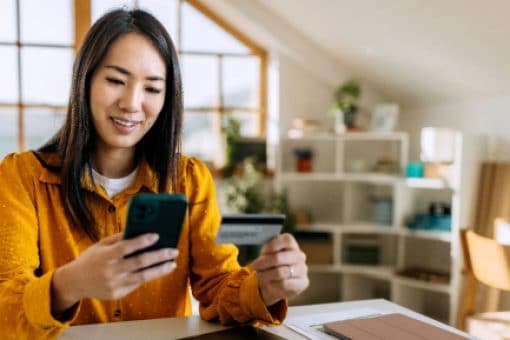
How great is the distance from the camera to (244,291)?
1272mm

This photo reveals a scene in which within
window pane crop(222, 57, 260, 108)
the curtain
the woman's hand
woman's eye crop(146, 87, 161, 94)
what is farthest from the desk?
window pane crop(222, 57, 260, 108)

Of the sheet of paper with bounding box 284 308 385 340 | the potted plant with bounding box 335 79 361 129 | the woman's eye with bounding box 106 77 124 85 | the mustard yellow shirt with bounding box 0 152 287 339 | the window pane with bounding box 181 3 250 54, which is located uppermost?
the window pane with bounding box 181 3 250 54

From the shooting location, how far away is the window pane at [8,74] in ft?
15.2

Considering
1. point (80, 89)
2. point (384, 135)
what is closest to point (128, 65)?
point (80, 89)

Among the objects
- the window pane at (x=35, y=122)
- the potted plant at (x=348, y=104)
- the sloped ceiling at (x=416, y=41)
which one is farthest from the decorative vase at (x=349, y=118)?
the window pane at (x=35, y=122)

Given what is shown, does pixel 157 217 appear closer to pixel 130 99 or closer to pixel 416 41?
pixel 130 99

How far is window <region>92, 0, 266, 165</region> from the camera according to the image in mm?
4952

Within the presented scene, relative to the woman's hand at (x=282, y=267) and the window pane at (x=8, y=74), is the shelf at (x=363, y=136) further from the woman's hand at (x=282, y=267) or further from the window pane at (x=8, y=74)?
the woman's hand at (x=282, y=267)

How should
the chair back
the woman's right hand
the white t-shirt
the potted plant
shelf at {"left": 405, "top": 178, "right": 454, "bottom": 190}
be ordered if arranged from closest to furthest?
the woman's right hand → the white t-shirt → the chair back → shelf at {"left": 405, "top": 178, "right": 454, "bottom": 190} → the potted plant

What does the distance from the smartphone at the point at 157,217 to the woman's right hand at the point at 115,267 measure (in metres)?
0.01

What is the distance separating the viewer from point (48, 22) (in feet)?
15.6

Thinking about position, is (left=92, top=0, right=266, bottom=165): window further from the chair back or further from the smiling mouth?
the smiling mouth

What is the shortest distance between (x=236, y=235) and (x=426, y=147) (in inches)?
122

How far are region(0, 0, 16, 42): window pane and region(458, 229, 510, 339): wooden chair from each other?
3.98 meters
